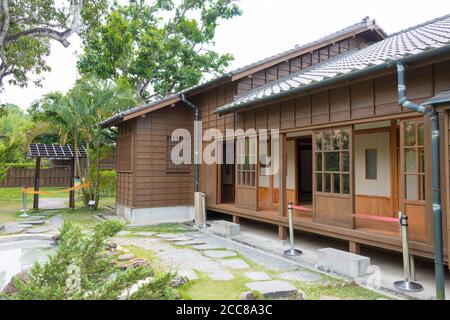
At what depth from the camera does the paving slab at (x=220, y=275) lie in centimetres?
496

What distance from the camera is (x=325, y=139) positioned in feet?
21.0

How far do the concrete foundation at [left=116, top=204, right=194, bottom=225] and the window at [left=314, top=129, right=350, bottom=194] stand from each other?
5.43 meters

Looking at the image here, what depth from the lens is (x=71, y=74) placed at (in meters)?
22.0

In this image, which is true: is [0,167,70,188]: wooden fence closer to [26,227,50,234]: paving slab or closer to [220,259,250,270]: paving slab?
[26,227,50,234]: paving slab

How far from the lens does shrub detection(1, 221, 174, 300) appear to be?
3.02 meters

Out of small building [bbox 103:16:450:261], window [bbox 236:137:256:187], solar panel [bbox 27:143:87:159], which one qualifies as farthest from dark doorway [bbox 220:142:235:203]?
solar panel [bbox 27:143:87:159]

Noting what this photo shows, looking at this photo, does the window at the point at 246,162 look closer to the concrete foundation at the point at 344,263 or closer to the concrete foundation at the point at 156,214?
the concrete foundation at the point at 156,214

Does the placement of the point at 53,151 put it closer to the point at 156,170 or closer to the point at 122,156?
the point at 122,156

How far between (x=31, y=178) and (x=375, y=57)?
22695 millimetres
